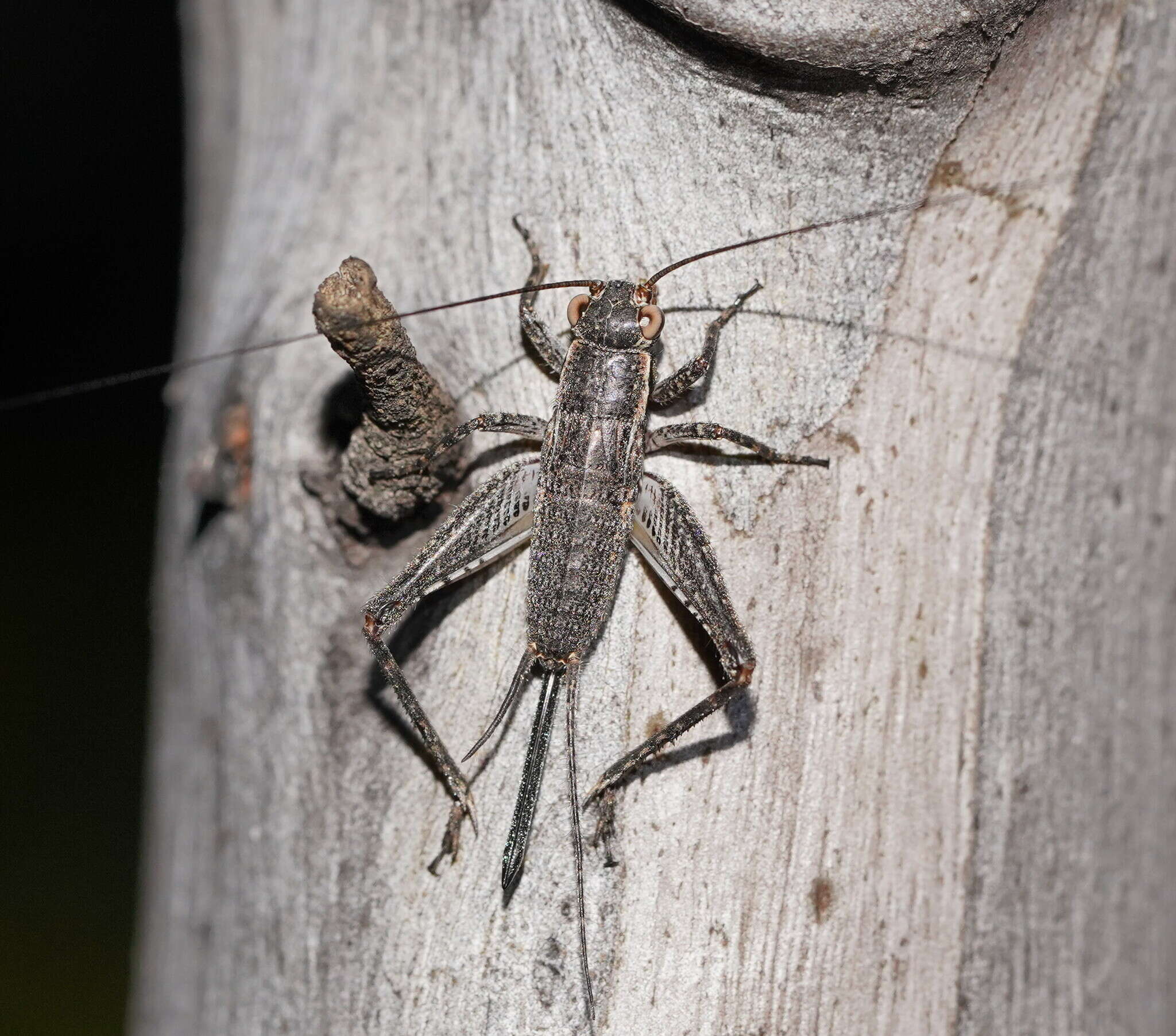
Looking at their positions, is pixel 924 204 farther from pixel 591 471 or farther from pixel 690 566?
pixel 591 471

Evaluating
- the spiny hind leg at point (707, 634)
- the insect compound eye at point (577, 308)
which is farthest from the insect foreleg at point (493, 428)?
the spiny hind leg at point (707, 634)

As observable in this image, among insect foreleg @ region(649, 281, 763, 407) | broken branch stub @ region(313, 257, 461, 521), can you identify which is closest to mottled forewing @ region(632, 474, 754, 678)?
insect foreleg @ region(649, 281, 763, 407)

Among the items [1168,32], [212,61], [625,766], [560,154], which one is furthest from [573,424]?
[212,61]

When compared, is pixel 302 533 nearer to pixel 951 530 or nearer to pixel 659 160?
pixel 659 160

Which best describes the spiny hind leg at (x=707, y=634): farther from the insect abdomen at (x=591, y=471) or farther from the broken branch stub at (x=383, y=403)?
the broken branch stub at (x=383, y=403)

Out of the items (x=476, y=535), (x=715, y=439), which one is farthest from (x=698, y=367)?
(x=476, y=535)

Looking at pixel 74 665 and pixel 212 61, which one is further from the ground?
pixel 212 61

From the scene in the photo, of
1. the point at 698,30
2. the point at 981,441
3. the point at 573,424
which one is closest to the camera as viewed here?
the point at 698,30

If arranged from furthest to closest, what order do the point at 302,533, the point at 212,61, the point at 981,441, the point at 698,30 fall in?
1. the point at 212,61
2. the point at 302,533
3. the point at 981,441
4. the point at 698,30
